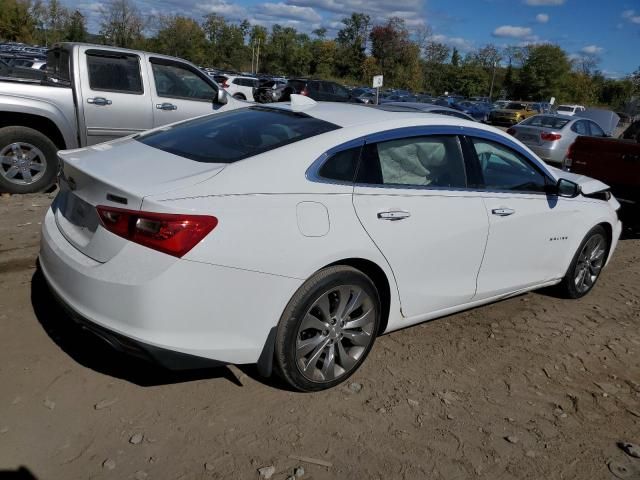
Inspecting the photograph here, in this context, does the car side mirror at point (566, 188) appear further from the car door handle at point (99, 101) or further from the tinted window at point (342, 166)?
the car door handle at point (99, 101)

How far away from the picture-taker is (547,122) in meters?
15.7

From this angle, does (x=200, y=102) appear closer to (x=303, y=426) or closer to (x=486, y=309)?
(x=486, y=309)

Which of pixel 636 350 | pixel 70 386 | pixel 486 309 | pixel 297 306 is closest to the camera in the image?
pixel 297 306

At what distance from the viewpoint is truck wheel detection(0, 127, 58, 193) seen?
6555mm

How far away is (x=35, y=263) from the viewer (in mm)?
4750

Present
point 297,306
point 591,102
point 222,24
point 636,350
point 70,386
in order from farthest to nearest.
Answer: point 222,24 → point 591,102 → point 636,350 → point 70,386 → point 297,306

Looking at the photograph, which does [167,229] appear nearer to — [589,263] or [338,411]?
[338,411]

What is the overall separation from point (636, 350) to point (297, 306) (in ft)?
9.18

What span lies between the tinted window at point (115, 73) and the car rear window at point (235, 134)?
3.84 meters

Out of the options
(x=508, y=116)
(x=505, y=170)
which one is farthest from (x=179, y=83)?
(x=508, y=116)

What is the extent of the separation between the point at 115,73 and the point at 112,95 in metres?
0.33

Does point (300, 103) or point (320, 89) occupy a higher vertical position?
point (300, 103)

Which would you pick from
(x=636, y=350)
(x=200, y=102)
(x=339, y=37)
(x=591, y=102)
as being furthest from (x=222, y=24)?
(x=636, y=350)

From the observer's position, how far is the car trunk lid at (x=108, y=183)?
2.71 meters
